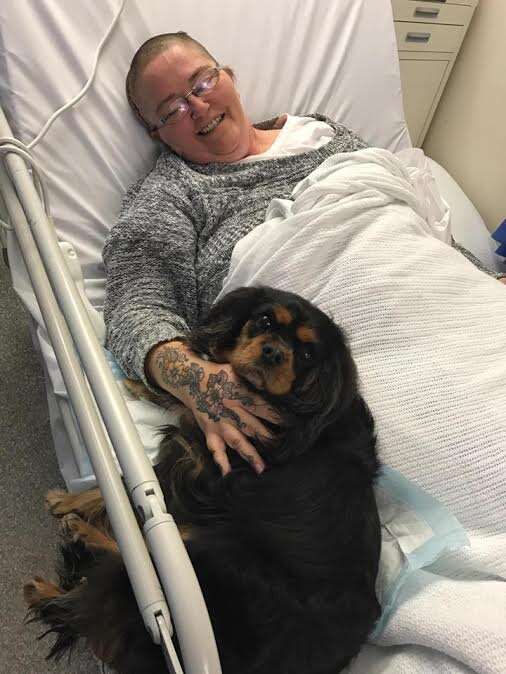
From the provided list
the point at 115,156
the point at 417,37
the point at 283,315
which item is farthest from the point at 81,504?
the point at 417,37

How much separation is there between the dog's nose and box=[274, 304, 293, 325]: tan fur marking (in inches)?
2.2

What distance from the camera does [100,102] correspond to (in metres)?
1.32

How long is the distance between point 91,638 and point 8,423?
3.46ft

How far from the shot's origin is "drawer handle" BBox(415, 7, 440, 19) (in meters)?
2.15

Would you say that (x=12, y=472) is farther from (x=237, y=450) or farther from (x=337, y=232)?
(x=337, y=232)

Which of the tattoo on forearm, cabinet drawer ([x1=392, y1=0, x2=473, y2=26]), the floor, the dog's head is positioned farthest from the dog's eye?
cabinet drawer ([x1=392, y1=0, x2=473, y2=26])

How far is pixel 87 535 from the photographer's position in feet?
3.27

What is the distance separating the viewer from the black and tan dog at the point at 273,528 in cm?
71

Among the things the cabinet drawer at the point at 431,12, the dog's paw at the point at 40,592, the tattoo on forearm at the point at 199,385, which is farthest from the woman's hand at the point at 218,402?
the cabinet drawer at the point at 431,12

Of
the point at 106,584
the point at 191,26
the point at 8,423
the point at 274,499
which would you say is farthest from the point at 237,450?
the point at 191,26

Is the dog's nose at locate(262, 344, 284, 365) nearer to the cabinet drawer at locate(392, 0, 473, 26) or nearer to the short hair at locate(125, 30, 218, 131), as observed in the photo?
the short hair at locate(125, 30, 218, 131)

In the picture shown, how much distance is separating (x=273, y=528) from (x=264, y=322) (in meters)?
0.35

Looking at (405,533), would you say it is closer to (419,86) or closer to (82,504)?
(82,504)

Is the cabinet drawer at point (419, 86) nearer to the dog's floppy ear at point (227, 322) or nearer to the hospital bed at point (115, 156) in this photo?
the hospital bed at point (115, 156)
